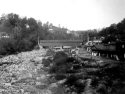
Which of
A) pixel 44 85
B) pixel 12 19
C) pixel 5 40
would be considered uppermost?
pixel 12 19

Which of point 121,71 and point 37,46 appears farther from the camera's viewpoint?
point 37,46

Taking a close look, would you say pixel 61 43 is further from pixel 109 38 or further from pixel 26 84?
pixel 26 84

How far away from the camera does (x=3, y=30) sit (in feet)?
198

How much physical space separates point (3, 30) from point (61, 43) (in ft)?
72.7

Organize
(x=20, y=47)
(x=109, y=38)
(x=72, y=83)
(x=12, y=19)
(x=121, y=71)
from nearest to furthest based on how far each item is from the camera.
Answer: (x=72, y=83) → (x=121, y=71) → (x=109, y=38) → (x=20, y=47) → (x=12, y=19)

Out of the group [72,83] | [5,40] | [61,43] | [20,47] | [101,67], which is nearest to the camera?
[72,83]

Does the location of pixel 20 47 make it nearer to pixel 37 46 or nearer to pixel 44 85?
pixel 37 46

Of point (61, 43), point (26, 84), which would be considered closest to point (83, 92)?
point (26, 84)

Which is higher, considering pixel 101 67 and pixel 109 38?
pixel 109 38

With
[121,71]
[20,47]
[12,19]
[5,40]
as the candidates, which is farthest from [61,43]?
[121,71]

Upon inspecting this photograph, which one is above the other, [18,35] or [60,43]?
[18,35]

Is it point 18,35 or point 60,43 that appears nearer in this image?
point 18,35

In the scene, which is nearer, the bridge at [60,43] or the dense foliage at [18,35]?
the dense foliage at [18,35]

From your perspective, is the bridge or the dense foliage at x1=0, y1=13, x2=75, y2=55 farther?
the bridge
